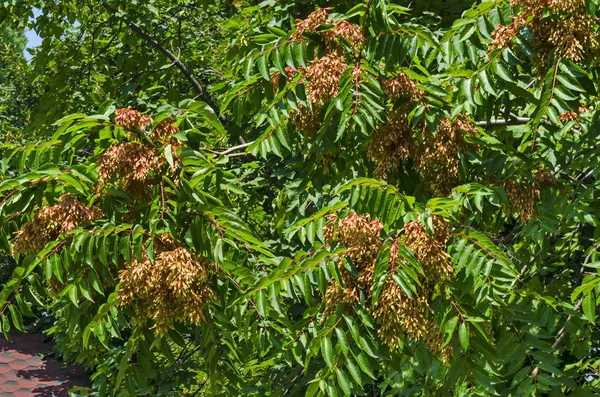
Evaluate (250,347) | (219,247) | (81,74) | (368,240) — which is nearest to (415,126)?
(368,240)

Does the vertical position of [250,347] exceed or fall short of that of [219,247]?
it falls short

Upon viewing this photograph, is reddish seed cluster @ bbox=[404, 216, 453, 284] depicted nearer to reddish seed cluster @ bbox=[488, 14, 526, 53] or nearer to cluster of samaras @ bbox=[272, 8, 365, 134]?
cluster of samaras @ bbox=[272, 8, 365, 134]

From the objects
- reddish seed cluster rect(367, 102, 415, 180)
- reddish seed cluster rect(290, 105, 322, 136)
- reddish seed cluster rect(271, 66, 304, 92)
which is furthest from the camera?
reddish seed cluster rect(271, 66, 304, 92)

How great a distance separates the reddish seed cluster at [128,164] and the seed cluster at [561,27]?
141cm

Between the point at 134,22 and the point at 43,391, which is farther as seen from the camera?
the point at 43,391

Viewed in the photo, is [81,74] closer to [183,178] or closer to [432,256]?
[183,178]

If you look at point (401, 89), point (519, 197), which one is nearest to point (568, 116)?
point (519, 197)

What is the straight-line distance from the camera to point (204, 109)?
3.42 metres

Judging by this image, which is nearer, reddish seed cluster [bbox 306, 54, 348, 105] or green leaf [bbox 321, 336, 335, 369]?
green leaf [bbox 321, 336, 335, 369]

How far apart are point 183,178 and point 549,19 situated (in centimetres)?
139

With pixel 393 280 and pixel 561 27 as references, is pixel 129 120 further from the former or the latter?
pixel 561 27

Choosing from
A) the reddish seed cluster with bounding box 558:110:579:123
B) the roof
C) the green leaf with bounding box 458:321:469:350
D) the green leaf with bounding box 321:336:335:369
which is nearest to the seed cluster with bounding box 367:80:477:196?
the green leaf with bounding box 458:321:469:350

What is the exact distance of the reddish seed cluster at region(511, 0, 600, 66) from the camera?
→ 2812 millimetres

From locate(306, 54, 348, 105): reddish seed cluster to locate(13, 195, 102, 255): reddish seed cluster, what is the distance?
922 millimetres
